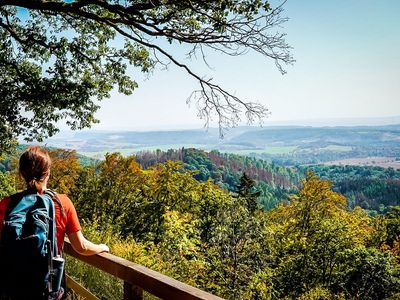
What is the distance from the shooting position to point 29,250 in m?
2.06

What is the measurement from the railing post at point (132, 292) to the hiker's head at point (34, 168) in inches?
39.2

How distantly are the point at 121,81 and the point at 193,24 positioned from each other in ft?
15.0

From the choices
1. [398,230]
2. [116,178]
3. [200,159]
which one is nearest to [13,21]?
[116,178]

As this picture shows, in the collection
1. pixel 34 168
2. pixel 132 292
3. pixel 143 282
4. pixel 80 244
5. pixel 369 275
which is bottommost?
pixel 369 275

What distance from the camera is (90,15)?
8.38 meters

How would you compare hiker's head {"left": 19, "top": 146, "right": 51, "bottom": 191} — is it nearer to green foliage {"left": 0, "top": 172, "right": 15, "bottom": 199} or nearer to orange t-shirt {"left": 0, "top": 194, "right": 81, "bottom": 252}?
orange t-shirt {"left": 0, "top": 194, "right": 81, "bottom": 252}

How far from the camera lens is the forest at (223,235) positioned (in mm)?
15031

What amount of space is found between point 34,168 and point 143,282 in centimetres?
99

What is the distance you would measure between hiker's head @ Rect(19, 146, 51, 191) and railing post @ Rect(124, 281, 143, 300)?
100 cm

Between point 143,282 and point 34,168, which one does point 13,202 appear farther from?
point 143,282

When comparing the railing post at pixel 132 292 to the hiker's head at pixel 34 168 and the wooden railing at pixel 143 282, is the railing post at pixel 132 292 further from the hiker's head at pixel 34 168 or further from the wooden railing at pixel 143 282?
the hiker's head at pixel 34 168

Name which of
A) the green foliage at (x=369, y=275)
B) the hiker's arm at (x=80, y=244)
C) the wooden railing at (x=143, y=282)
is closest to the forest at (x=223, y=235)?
the green foliage at (x=369, y=275)

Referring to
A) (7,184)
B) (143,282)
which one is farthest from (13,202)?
(7,184)

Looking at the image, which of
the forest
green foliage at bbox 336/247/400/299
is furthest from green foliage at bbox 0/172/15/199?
green foliage at bbox 336/247/400/299
